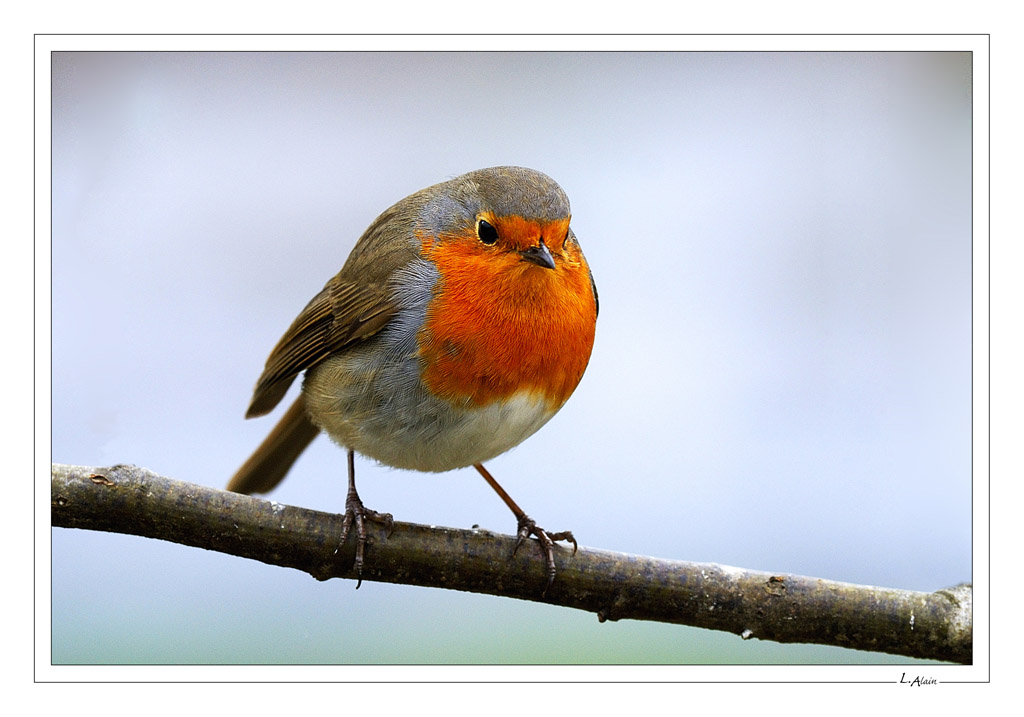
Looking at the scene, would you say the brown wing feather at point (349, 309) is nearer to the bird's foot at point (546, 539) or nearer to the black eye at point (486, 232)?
the black eye at point (486, 232)

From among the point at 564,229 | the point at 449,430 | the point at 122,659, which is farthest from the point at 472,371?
the point at 122,659

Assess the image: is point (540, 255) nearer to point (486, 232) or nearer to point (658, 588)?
point (486, 232)

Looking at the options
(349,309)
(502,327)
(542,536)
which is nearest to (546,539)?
(542,536)

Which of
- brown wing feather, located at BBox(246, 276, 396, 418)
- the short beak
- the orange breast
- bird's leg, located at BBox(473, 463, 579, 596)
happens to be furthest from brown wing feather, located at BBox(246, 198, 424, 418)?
bird's leg, located at BBox(473, 463, 579, 596)

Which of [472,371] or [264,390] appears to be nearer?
[472,371]

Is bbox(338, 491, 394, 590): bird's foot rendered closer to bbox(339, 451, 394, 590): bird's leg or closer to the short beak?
bbox(339, 451, 394, 590): bird's leg

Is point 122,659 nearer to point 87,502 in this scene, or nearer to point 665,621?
point 87,502

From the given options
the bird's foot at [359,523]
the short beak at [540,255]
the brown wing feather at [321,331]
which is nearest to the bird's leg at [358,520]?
the bird's foot at [359,523]
